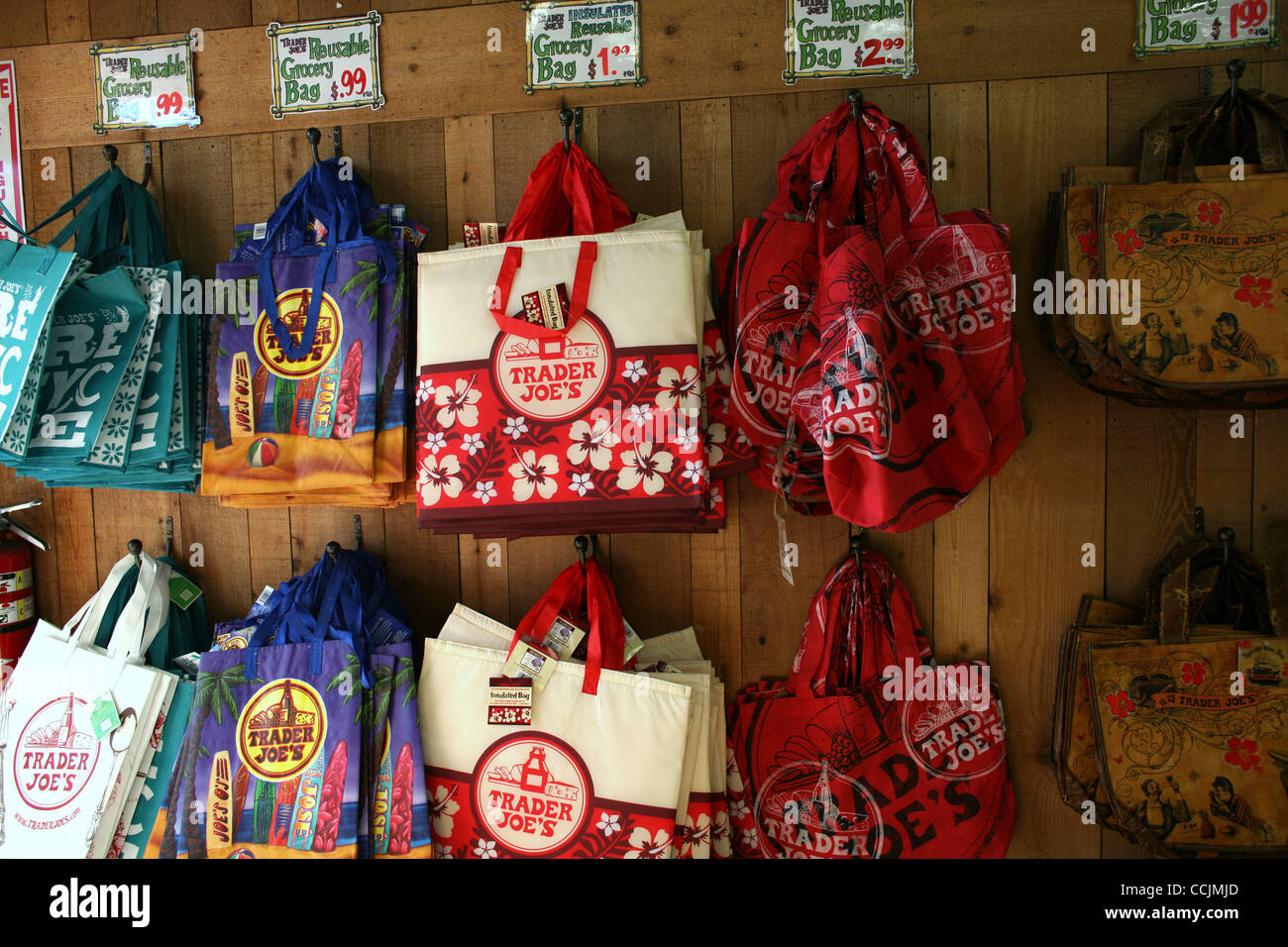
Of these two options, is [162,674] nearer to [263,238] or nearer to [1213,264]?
[263,238]

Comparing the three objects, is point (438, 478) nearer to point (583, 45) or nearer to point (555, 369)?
point (555, 369)

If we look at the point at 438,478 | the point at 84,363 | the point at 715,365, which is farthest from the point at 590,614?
the point at 84,363

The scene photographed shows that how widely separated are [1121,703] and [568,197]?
133 centimetres

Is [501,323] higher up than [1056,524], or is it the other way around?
[501,323]

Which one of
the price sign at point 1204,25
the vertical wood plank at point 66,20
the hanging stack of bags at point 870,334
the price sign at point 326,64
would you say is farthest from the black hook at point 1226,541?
the vertical wood plank at point 66,20

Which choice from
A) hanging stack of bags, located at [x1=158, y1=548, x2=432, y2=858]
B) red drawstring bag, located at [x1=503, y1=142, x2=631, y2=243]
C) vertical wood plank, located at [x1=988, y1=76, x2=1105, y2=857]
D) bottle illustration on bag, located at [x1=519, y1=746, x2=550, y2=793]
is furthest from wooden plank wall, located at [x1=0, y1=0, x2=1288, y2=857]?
bottle illustration on bag, located at [x1=519, y1=746, x2=550, y2=793]

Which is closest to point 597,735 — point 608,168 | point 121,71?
point 608,168

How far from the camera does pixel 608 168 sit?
5.36ft

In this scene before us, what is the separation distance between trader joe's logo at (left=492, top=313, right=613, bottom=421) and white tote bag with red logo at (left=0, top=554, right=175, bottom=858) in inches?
35.2

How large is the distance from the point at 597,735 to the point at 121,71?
1.67m

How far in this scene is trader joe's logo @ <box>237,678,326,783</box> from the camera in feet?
4.95

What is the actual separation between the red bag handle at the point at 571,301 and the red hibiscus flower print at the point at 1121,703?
1140 mm

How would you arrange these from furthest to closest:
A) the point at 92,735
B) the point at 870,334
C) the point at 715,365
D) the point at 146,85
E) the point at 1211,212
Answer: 1. the point at 146,85
2. the point at 92,735
3. the point at 715,365
4. the point at 1211,212
5. the point at 870,334

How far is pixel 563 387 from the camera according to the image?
4.73 ft
